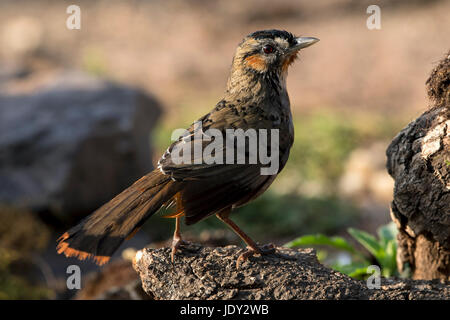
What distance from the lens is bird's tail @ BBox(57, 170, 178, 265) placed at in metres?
3.36

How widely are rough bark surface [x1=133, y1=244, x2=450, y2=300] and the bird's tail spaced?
1.48 feet

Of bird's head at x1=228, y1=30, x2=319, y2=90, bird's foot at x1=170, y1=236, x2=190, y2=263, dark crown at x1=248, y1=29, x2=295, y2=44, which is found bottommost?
bird's foot at x1=170, y1=236, x2=190, y2=263

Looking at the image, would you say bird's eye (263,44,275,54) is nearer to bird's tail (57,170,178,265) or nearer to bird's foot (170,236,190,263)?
bird's tail (57,170,178,265)

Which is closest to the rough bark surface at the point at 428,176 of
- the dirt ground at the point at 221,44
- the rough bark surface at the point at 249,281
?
the rough bark surface at the point at 249,281

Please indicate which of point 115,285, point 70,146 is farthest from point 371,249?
point 70,146

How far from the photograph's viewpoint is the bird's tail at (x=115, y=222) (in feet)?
11.0

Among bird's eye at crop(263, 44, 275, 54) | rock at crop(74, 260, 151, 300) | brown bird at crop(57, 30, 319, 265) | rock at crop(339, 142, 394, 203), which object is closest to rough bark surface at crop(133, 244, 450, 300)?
brown bird at crop(57, 30, 319, 265)

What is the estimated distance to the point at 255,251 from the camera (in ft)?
12.9

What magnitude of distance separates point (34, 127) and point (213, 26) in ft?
29.0

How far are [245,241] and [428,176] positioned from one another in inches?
49.6

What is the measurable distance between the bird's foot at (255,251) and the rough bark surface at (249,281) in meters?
0.03

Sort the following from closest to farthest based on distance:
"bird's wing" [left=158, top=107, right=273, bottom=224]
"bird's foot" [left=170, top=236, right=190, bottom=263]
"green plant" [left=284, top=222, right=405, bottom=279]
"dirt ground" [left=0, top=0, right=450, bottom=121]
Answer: "bird's wing" [left=158, top=107, right=273, bottom=224] → "bird's foot" [left=170, top=236, right=190, bottom=263] → "green plant" [left=284, top=222, right=405, bottom=279] → "dirt ground" [left=0, top=0, right=450, bottom=121]

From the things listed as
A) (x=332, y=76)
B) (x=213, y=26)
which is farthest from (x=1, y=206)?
(x=213, y=26)

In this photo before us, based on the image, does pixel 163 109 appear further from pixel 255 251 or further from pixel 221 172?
pixel 221 172
